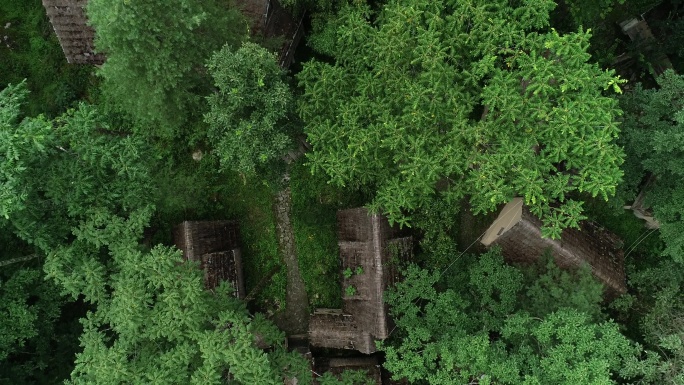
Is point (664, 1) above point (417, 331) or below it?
above

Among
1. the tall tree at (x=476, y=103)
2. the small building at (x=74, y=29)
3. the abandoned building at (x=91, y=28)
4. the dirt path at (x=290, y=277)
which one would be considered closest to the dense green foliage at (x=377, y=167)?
the tall tree at (x=476, y=103)

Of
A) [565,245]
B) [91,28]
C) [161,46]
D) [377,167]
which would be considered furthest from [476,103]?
[91,28]

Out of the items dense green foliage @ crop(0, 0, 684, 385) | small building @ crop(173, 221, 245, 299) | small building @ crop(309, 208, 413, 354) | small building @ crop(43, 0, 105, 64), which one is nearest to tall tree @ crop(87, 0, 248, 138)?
dense green foliage @ crop(0, 0, 684, 385)

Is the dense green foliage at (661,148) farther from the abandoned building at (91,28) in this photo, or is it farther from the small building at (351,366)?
the abandoned building at (91,28)

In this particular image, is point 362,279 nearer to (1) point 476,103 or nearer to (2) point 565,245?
(2) point 565,245

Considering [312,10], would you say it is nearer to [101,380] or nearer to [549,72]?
[549,72]

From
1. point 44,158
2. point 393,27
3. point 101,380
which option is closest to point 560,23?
point 393,27

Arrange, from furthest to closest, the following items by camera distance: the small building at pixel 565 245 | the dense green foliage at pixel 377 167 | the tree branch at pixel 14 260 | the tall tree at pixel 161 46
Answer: the small building at pixel 565 245, the tree branch at pixel 14 260, the tall tree at pixel 161 46, the dense green foliage at pixel 377 167

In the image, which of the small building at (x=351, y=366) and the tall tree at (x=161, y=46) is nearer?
the tall tree at (x=161, y=46)
